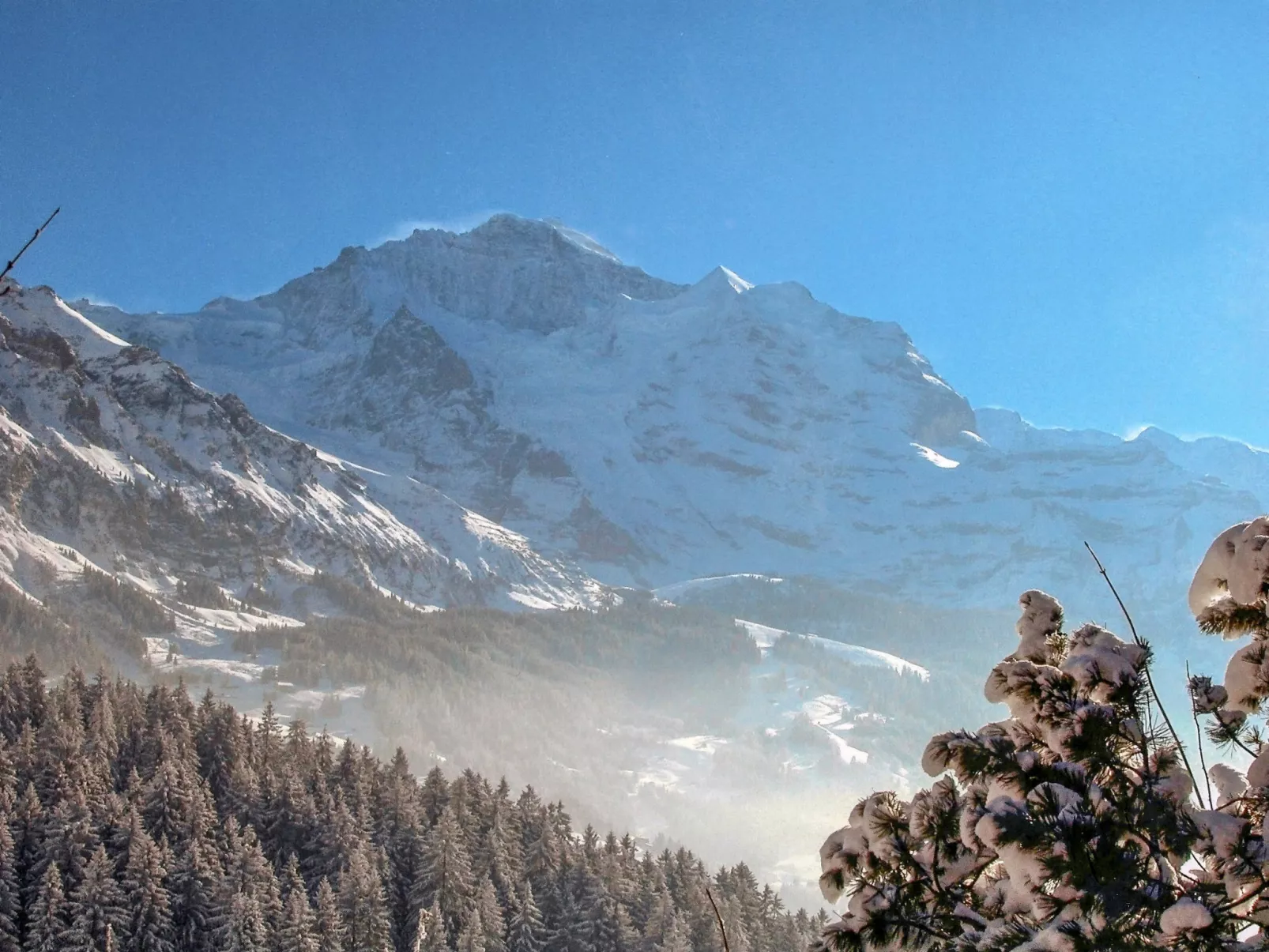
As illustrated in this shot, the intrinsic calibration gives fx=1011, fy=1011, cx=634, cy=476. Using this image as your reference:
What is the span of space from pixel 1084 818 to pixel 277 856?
63495 millimetres

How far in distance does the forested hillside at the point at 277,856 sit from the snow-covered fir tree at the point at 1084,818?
3780 cm

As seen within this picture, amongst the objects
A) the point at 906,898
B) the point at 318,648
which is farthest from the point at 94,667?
the point at 906,898

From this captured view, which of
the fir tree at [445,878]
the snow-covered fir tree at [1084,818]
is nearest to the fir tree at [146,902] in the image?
the fir tree at [445,878]

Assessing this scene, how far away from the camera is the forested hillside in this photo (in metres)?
47.3

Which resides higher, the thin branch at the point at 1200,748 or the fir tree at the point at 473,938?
the thin branch at the point at 1200,748

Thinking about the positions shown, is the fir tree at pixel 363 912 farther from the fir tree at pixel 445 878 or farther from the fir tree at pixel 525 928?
the fir tree at pixel 525 928

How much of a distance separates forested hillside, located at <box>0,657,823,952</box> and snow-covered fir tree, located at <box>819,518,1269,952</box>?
37805 millimetres

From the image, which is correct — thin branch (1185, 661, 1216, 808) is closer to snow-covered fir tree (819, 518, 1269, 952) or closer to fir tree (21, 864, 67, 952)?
snow-covered fir tree (819, 518, 1269, 952)

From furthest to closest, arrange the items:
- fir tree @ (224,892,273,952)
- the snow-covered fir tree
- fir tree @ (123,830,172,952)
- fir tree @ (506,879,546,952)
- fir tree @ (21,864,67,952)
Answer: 1. fir tree @ (506,879,546,952)
2. fir tree @ (123,830,172,952)
3. fir tree @ (224,892,273,952)
4. fir tree @ (21,864,67,952)
5. the snow-covered fir tree

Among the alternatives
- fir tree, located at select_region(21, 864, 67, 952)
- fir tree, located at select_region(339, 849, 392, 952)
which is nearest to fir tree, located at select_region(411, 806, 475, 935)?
fir tree, located at select_region(339, 849, 392, 952)

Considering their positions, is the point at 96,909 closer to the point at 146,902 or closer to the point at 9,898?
the point at 146,902

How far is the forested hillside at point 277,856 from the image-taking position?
47312 millimetres

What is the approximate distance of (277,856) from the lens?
6009 cm

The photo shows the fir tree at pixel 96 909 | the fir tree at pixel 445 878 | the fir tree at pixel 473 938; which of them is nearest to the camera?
the fir tree at pixel 96 909
